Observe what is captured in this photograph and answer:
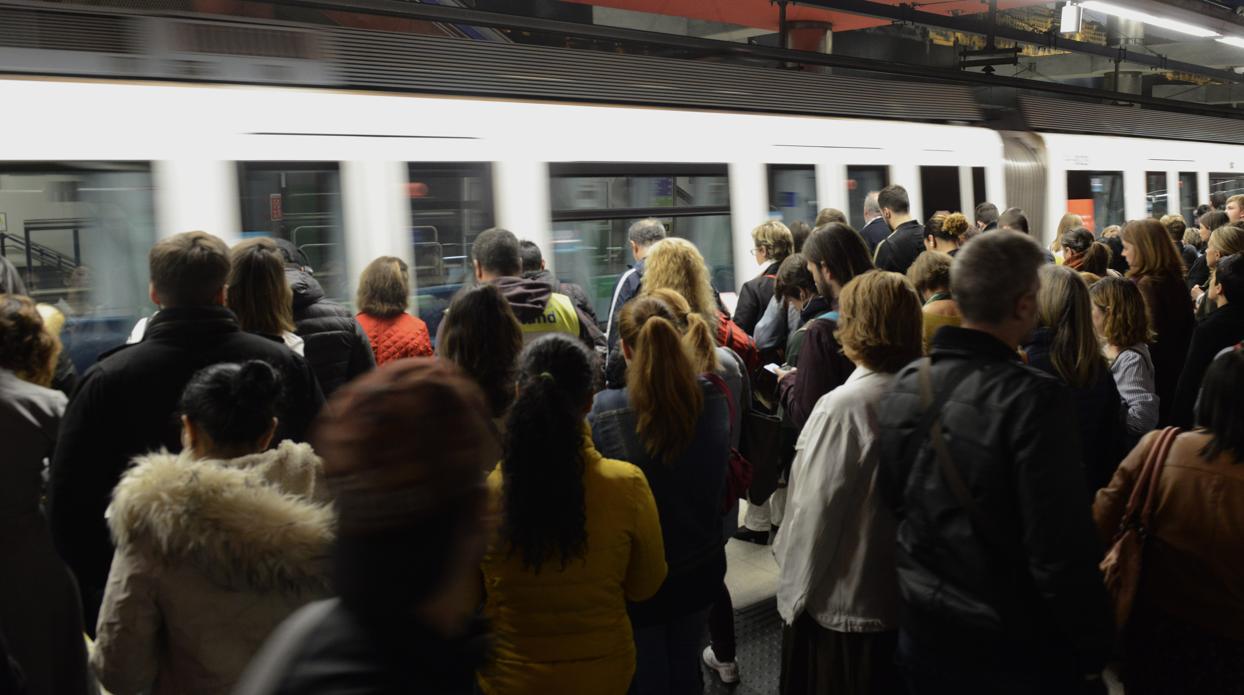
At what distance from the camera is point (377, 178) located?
5844 mm

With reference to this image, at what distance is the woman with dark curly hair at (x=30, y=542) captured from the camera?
2732 millimetres

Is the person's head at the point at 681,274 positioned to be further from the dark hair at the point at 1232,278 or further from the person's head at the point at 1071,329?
the dark hair at the point at 1232,278

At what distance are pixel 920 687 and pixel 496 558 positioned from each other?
103 cm

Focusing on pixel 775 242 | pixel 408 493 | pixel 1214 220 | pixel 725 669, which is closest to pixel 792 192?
pixel 775 242

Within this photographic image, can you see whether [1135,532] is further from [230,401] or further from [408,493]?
[230,401]

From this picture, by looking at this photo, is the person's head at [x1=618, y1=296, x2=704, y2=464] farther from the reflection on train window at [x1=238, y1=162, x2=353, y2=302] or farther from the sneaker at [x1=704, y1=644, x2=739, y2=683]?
the reflection on train window at [x1=238, y1=162, x2=353, y2=302]

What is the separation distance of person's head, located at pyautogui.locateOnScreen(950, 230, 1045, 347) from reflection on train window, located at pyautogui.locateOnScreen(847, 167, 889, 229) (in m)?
6.39

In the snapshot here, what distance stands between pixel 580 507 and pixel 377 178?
13.3ft

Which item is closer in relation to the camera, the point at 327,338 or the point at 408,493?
the point at 408,493

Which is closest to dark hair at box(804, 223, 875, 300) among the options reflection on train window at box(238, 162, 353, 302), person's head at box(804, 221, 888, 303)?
person's head at box(804, 221, 888, 303)

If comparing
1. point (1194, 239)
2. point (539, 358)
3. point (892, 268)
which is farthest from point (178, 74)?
point (1194, 239)


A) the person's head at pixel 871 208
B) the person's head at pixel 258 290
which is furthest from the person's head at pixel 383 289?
the person's head at pixel 871 208

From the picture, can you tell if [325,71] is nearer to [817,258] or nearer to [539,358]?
[817,258]

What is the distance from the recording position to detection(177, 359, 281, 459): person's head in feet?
7.25
